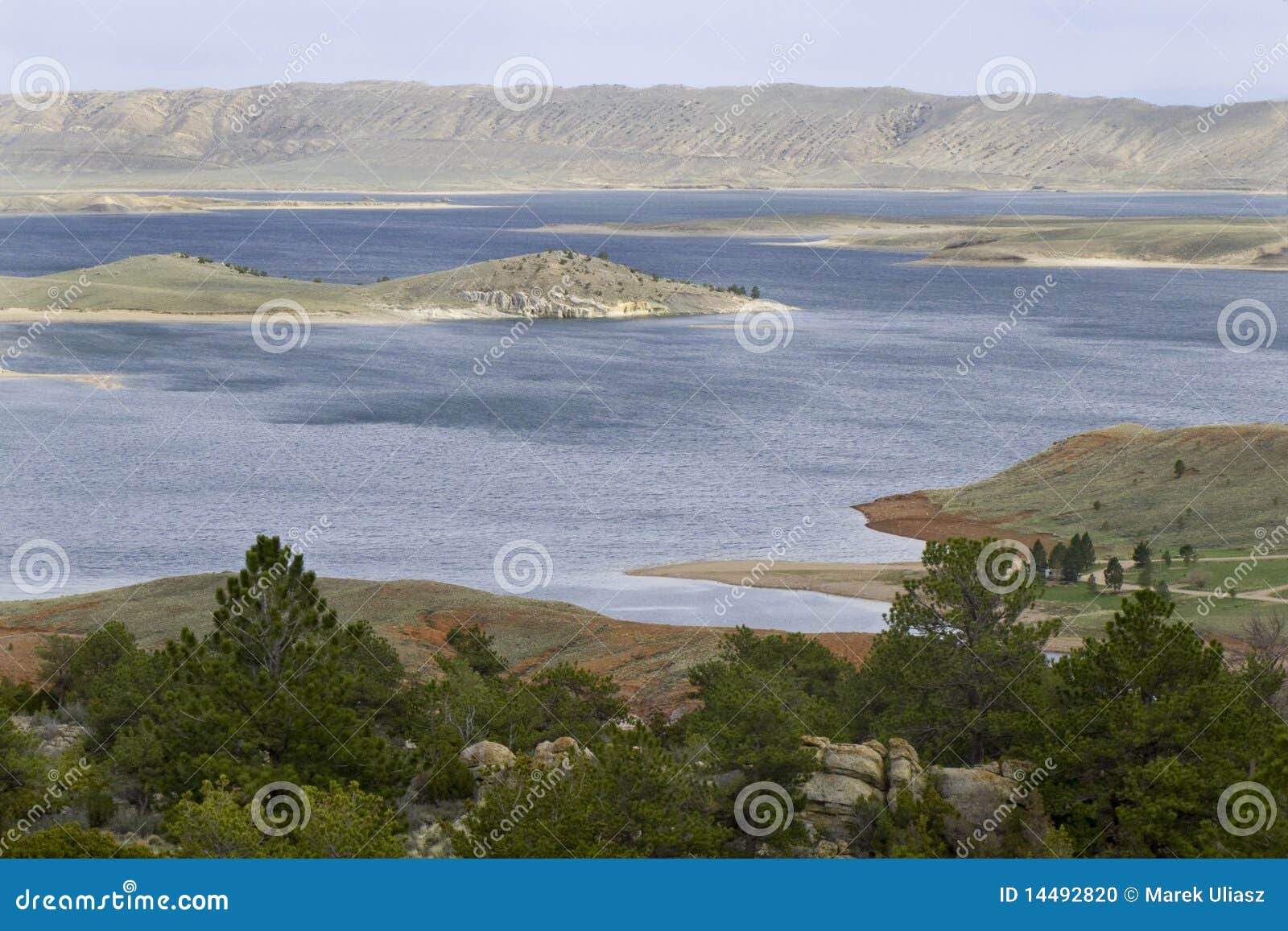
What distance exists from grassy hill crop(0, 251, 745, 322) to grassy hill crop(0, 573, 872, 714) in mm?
83366

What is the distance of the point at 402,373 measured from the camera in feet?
313

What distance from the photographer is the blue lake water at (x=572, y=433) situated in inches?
2060

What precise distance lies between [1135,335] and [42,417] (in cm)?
8426

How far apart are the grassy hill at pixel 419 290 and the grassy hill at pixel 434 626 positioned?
8337cm

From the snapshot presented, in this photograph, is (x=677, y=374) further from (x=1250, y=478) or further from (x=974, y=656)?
(x=974, y=656)

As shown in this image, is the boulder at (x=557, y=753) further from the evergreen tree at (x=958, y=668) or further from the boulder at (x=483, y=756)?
the evergreen tree at (x=958, y=668)

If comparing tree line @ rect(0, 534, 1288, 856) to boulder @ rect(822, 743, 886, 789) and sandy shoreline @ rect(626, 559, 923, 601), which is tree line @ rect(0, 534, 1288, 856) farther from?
sandy shoreline @ rect(626, 559, 923, 601)

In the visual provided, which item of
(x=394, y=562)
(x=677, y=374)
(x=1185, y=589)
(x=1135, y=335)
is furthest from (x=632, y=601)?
(x=1135, y=335)

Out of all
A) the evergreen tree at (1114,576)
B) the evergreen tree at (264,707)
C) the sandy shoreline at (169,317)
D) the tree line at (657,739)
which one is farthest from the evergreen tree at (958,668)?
the sandy shoreline at (169,317)

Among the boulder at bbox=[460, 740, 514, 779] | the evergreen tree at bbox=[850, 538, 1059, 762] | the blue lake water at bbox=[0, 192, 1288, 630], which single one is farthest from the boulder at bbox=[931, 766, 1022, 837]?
the blue lake water at bbox=[0, 192, 1288, 630]

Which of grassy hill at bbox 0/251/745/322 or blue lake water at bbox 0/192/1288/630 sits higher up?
grassy hill at bbox 0/251/745/322

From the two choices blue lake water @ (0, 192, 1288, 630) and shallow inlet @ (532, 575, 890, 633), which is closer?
shallow inlet @ (532, 575, 890, 633)

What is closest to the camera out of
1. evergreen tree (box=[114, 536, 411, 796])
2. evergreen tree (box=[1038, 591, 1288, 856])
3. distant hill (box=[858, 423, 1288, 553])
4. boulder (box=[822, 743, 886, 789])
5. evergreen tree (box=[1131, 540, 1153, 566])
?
evergreen tree (box=[1038, 591, 1288, 856])

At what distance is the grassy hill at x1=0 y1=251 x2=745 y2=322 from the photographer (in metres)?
127
